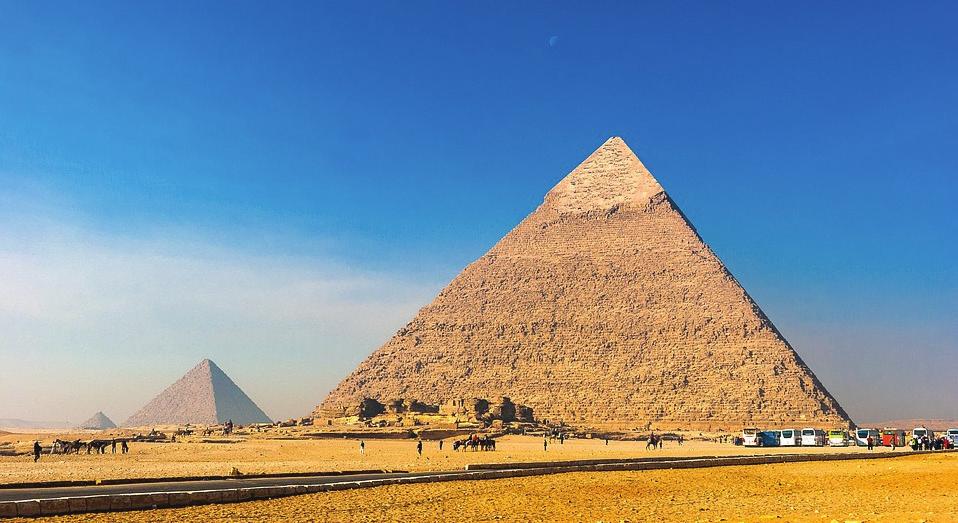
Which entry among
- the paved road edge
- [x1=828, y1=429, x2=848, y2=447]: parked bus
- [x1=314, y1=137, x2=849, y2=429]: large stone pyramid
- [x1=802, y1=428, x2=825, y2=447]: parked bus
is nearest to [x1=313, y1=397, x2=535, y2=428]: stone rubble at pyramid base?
[x1=802, y1=428, x2=825, y2=447]: parked bus

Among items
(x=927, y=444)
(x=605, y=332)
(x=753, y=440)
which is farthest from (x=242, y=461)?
(x=605, y=332)

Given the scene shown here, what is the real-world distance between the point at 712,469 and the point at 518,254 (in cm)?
12979

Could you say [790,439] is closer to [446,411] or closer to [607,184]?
[446,411]

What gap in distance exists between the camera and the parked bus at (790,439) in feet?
189

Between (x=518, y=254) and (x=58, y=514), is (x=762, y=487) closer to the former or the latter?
(x=58, y=514)

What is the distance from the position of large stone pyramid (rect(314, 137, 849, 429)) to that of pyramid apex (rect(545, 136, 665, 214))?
0.70 feet

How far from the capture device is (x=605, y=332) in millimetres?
137125

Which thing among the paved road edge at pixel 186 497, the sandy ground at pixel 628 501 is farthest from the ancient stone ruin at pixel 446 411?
the sandy ground at pixel 628 501

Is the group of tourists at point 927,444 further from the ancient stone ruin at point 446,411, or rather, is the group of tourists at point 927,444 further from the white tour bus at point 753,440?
the ancient stone ruin at point 446,411

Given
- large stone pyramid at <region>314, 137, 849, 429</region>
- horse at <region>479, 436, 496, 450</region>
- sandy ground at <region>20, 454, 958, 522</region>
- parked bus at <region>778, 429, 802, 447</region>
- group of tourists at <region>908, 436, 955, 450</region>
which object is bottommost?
parked bus at <region>778, 429, 802, 447</region>

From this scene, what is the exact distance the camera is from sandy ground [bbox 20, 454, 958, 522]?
13367 mm

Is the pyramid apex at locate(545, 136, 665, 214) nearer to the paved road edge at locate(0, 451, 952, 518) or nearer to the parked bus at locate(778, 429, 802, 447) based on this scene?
the parked bus at locate(778, 429, 802, 447)

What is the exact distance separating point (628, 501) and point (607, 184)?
Result: 141 metres

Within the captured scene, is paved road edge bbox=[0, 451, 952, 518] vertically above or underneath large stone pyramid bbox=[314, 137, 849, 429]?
underneath
